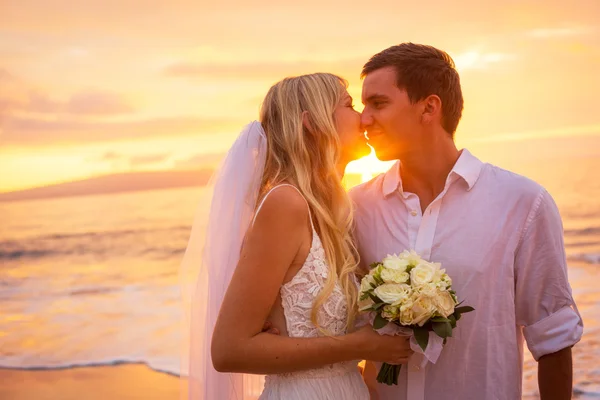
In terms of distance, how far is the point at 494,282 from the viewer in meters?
3.45

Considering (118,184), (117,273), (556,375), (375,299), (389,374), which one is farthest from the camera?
(118,184)

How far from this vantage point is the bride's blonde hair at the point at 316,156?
330 cm

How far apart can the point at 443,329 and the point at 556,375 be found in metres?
0.84

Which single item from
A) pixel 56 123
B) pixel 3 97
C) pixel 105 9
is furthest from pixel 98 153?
pixel 105 9

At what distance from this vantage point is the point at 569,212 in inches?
811

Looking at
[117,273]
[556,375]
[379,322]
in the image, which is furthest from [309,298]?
[117,273]

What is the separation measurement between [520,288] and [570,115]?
56.7 ft

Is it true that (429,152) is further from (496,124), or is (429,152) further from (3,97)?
(3,97)

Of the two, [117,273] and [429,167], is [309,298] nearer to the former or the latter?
[429,167]

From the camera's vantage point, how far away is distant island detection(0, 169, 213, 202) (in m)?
23.9

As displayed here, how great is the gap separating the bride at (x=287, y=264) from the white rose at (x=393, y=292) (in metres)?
0.21

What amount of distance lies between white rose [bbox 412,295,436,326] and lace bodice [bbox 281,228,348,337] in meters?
0.43

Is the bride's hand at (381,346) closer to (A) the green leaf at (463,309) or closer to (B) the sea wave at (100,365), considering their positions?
(A) the green leaf at (463,309)

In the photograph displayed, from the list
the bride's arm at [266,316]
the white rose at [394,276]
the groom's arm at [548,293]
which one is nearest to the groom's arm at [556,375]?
the groom's arm at [548,293]
